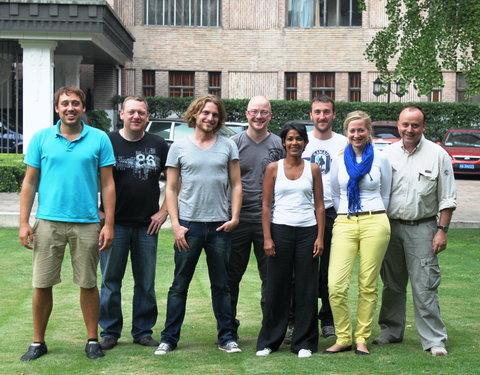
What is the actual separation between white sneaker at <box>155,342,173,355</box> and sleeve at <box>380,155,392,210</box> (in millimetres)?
2002

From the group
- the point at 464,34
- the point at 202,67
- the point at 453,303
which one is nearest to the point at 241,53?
the point at 202,67

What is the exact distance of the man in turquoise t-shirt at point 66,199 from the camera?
707 cm

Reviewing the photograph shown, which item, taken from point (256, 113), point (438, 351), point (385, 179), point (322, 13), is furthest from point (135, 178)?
point (322, 13)

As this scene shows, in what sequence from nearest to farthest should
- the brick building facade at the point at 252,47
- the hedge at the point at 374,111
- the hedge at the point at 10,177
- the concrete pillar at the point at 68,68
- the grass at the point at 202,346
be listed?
the grass at the point at 202,346 < the hedge at the point at 10,177 < the concrete pillar at the point at 68,68 < the hedge at the point at 374,111 < the brick building facade at the point at 252,47

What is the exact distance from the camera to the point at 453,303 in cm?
980

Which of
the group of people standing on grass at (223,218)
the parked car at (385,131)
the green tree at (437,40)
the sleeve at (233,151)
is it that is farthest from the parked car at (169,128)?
the sleeve at (233,151)

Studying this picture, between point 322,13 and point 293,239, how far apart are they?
36.6 m

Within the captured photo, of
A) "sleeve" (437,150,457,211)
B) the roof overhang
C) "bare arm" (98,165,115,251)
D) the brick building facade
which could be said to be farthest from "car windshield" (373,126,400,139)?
"bare arm" (98,165,115,251)

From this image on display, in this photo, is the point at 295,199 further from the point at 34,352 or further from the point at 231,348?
the point at 34,352

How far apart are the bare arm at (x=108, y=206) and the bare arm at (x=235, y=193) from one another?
821 millimetres

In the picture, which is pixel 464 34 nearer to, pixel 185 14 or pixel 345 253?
pixel 345 253

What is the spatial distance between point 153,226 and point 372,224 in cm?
169

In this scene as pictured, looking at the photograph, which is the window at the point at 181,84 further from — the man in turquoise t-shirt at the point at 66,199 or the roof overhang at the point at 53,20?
the man in turquoise t-shirt at the point at 66,199

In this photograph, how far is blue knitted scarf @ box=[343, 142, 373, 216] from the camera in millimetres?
7363
